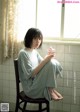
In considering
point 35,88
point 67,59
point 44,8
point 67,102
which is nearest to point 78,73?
point 67,59

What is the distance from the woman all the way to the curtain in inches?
14.9

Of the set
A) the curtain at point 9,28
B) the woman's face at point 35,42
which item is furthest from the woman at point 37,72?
the curtain at point 9,28

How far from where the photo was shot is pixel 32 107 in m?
2.94

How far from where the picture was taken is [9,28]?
9.02 feet

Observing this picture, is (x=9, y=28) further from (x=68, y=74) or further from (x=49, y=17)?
(x=68, y=74)

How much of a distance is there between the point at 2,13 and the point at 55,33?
2.16 feet

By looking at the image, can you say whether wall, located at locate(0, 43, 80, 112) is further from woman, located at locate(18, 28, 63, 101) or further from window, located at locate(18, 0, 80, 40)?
woman, located at locate(18, 28, 63, 101)

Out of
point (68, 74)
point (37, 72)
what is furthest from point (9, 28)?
point (68, 74)

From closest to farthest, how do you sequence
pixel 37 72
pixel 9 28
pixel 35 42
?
pixel 37 72
pixel 35 42
pixel 9 28

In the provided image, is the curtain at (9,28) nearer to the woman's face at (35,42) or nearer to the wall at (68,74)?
the wall at (68,74)

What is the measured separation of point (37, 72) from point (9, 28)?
0.74 metres

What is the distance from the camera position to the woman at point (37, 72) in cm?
225

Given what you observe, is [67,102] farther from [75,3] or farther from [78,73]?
[75,3]

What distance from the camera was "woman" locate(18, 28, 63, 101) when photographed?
225 cm
